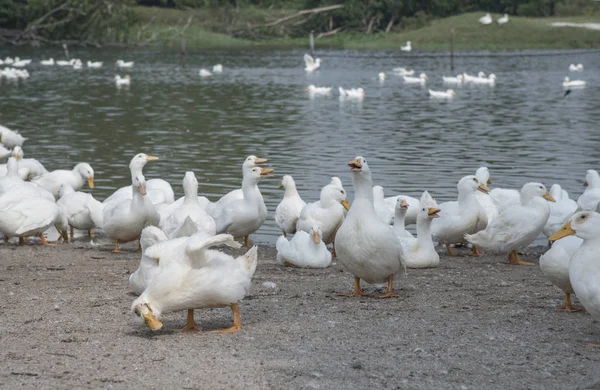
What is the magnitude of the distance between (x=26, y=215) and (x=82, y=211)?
1.31 m

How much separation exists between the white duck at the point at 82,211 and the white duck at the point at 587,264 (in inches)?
303

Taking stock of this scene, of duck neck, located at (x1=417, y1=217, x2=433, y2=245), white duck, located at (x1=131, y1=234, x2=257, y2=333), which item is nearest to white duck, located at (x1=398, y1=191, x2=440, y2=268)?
A: duck neck, located at (x1=417, y1=217, x2=433, y2=245)

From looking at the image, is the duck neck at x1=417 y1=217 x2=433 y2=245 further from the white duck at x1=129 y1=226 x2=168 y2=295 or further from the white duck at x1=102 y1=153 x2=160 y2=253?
the white duck at x1=102 y1=153 x2=160 y2=253

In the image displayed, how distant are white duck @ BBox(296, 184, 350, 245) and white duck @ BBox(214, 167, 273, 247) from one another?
69 cm

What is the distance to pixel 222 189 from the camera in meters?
16.7

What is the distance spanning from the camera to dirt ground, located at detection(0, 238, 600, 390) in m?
6.22

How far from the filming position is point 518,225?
1118 cm

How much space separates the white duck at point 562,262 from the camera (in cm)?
820

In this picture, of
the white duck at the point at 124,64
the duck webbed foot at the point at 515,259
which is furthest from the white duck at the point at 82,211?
the white duck at the point at 124,64

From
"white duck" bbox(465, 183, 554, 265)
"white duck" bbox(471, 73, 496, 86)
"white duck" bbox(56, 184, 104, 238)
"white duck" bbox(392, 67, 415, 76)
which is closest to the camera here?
"white duck" bbox(465, 183, 554, 265)

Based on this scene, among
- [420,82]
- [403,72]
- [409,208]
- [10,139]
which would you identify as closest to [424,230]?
[409,208]

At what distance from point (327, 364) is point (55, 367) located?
188cm

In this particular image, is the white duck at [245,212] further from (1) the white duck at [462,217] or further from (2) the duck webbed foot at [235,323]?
(2) the duck webbed foot at [235,323]

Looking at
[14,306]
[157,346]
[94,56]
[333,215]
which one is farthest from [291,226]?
[94,56]
